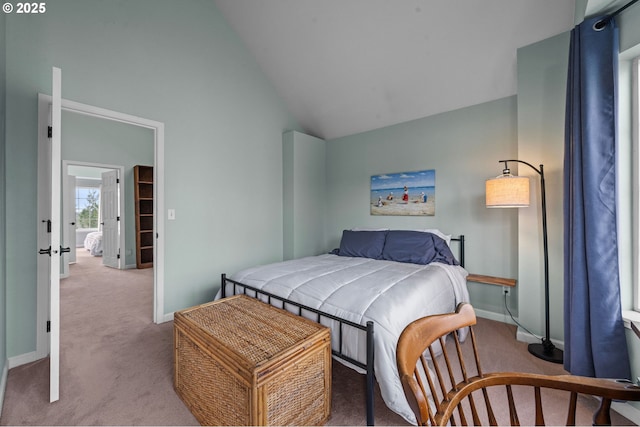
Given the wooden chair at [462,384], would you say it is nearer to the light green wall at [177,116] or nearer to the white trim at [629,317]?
the white trim at [629,317]

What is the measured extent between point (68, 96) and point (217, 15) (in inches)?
78.9

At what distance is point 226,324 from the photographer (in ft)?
5.65

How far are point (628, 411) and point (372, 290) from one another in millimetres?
1557

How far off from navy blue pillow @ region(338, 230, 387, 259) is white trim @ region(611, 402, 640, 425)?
79.1 inches

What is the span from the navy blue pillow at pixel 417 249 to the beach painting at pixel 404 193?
49cm

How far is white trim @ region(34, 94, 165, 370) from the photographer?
225 cm

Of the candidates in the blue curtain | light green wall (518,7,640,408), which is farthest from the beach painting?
the blue curtain

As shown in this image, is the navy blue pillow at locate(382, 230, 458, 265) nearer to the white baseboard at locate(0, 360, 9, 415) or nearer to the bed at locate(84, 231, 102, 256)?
the white baseboard at locate(0, 360, 9, 415)

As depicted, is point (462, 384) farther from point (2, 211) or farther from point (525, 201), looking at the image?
point (2, 211)

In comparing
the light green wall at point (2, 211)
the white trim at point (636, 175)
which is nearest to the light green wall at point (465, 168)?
the white trim at point (636, 175)

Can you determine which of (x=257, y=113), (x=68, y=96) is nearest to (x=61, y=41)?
(x=68, y=96)

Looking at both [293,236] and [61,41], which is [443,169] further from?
[61,41]

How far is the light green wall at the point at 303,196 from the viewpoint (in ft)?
13.5

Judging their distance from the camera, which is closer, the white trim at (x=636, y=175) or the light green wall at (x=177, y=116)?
the white trim at (x=636, y=175)
